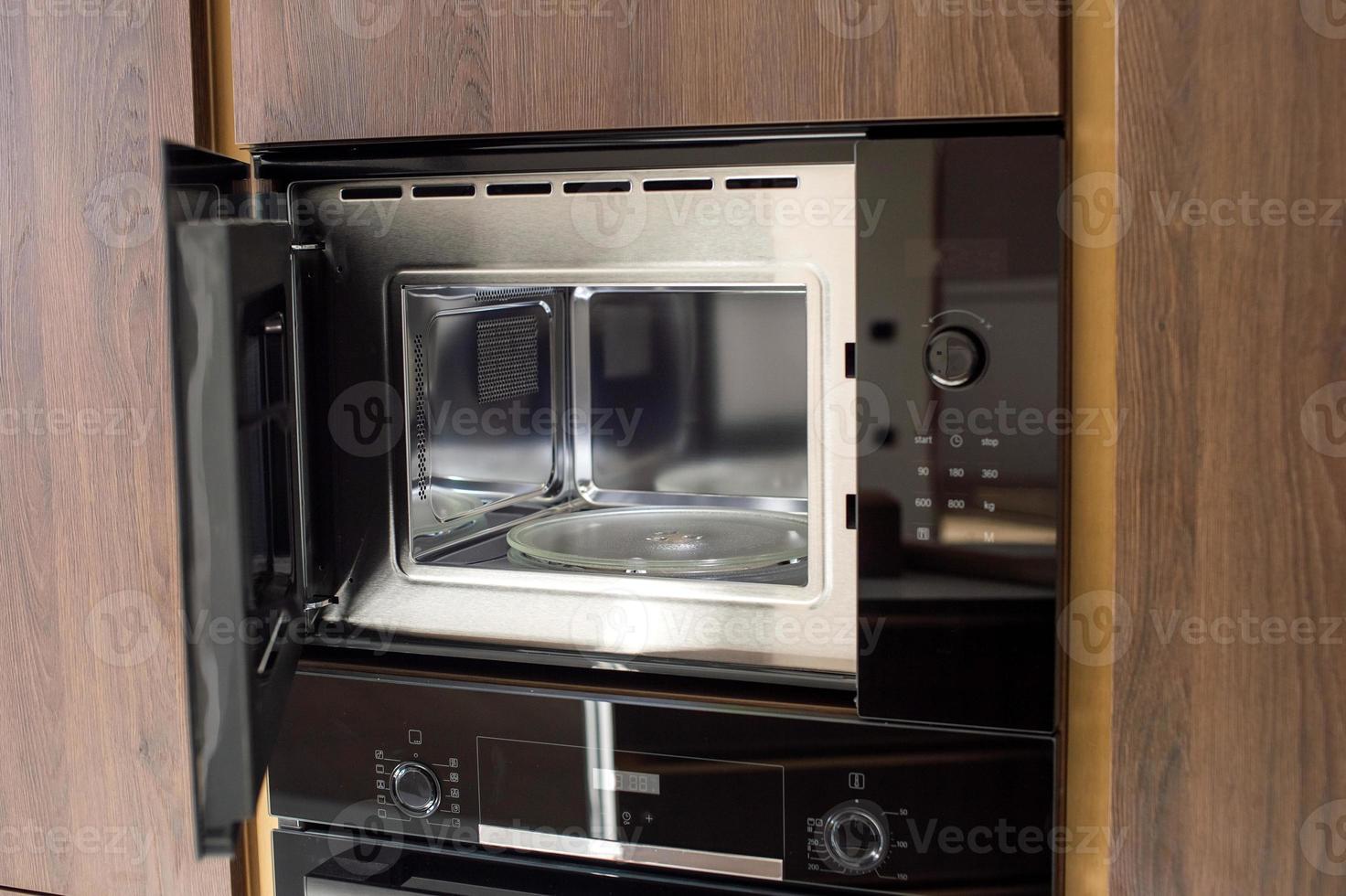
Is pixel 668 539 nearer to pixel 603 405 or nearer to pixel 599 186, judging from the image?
pixel 603 405

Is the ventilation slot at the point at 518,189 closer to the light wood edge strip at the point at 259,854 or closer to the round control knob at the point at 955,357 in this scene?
the round control knob at the point at 955,357

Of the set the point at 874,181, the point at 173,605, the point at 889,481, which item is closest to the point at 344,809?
the point at 173,605

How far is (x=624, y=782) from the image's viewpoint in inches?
32.1

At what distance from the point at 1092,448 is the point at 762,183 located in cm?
27

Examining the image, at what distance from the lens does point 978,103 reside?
72 cm

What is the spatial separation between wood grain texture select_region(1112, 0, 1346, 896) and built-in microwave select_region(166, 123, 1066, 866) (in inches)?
2.1

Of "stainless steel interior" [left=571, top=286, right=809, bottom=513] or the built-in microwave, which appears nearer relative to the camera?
the built-in microwave

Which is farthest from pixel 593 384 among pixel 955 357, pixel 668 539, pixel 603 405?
pixel 955 357

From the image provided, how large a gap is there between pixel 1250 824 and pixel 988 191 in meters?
0.40

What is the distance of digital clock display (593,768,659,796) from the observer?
0.81m

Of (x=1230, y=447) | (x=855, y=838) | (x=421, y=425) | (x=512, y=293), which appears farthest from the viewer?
(x=512, y=293)

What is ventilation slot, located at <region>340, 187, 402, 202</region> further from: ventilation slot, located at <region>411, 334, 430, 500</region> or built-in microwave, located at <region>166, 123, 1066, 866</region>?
ventilation slot, located at <region>411, 334, 430, 500</region>

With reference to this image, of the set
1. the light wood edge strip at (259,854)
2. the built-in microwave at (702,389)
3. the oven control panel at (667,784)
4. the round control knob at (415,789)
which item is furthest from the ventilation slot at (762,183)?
the light wood edge strip at (259,854)

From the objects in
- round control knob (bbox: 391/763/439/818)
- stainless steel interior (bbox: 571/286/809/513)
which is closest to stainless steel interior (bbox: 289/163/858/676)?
stainless steel interior (bbox: 571/286/809/513)
